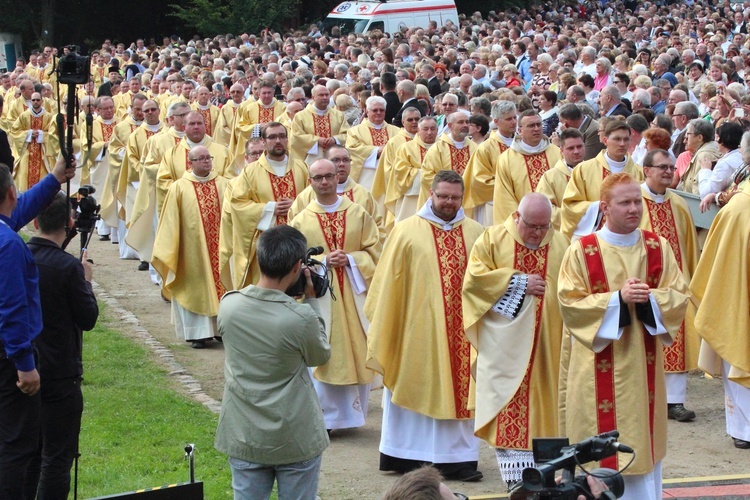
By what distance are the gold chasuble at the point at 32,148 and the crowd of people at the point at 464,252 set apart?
→ 113cm

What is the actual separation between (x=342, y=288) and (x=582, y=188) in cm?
233

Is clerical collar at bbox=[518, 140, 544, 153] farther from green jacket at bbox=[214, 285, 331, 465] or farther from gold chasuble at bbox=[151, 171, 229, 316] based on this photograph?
green jacket at bbox=[214, 285, 331, 465]

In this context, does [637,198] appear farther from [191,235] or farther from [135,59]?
[135,59]

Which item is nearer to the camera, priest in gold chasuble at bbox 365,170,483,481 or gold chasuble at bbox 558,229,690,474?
gold chasuble at bbox 558,229,690,474

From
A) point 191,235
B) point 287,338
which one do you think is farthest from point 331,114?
point 287,338

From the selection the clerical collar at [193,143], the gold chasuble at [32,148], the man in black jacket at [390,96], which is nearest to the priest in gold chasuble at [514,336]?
the clerical collar at [193,143]

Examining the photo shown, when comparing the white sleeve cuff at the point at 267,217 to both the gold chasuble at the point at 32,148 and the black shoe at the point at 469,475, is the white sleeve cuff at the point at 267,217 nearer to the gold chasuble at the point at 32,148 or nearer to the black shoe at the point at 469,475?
the black shoe at the point at 469,475

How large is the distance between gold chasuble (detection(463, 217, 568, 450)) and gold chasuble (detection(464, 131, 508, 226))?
16.2 feet

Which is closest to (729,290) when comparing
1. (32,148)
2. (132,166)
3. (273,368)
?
(273,368)

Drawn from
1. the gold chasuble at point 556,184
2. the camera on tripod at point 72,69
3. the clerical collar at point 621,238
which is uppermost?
the camera on tripod at point 72,69

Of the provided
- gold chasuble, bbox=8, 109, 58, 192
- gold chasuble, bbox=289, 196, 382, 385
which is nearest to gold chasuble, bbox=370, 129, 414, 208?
gold chasuble, bbox=289, 196, 382, 385

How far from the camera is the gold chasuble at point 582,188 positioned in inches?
393

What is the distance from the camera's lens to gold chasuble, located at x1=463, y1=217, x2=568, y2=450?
24.4ft

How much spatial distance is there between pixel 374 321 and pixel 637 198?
2180 mm
